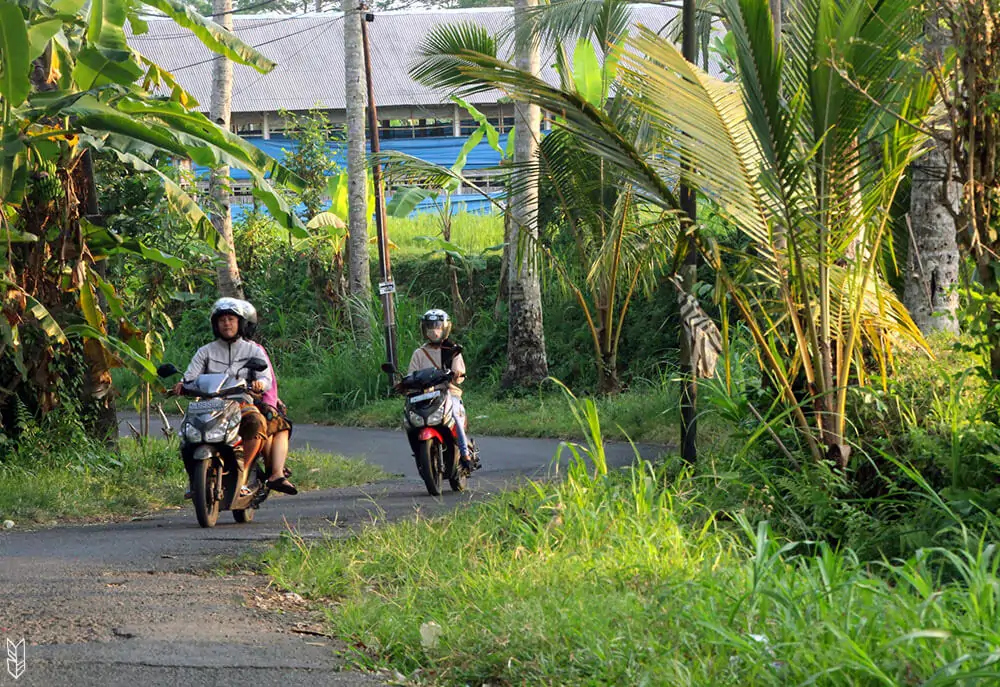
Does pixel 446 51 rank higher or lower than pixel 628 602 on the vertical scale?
higher

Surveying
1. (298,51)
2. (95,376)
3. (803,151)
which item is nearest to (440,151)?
(298,51)

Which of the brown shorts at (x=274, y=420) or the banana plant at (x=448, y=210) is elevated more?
the banana plant at (x=448, y=210)

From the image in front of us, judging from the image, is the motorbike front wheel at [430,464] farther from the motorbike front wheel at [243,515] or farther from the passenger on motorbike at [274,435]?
the motorbike front wheel at [243,515]

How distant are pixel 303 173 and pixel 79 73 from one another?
17024 mm

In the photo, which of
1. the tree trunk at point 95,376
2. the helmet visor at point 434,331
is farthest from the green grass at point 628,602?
the tree trunk at point 95,376

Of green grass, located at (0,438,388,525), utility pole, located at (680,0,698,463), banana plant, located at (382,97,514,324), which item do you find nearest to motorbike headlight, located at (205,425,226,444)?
green grass, located at (0,438,388,525)

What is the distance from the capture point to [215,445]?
8.73 meters

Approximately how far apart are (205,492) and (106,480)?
114 inches

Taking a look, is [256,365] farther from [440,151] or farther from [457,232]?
[440,151]

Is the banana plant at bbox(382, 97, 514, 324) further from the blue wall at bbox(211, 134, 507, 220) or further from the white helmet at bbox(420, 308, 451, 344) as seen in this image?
the white helmet at bbox(420, 308, 451, 344)

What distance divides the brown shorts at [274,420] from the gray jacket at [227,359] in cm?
16

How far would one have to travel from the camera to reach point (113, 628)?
18.1 feet

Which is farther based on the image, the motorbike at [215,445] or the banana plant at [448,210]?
the banana plant at [448,210]

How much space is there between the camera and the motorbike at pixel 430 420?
1060cm
